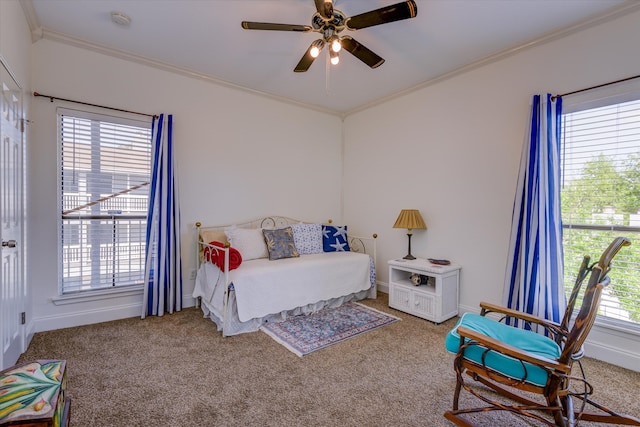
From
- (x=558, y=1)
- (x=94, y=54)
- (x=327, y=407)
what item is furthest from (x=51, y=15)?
(x=558, y=1)

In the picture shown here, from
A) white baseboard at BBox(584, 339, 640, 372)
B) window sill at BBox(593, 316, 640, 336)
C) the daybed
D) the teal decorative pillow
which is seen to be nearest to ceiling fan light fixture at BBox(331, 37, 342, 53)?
the daybed

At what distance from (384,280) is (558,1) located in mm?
3173

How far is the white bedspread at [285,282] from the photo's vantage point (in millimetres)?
2703

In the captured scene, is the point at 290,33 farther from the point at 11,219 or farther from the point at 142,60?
the point at 11,219

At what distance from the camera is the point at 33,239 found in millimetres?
2596

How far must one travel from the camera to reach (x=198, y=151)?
11.2 feet

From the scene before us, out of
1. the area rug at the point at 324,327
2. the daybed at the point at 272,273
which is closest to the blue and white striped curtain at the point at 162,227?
the daybed at the point at 272,273

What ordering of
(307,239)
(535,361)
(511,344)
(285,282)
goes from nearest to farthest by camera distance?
(535,361) < (511,344) < (285,282) < (307,239)

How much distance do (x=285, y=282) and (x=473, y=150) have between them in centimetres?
234

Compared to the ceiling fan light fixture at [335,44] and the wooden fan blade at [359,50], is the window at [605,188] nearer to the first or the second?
the wooden fan blade at [359,50]

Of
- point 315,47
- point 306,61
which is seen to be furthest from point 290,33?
point 315,47

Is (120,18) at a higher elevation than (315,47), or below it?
higher

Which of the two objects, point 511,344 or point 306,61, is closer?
point 511,344

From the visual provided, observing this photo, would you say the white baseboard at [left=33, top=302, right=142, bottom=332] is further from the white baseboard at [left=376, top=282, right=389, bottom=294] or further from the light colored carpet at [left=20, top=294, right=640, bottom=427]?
the white baseboard at [left=376, top=282, right=389, bottom=294]
